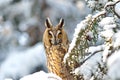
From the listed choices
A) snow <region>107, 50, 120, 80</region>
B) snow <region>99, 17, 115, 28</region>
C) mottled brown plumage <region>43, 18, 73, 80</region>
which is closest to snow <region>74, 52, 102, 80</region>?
snow <region>99, 17, 115, 28</region>

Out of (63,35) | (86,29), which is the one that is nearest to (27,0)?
(63,35)

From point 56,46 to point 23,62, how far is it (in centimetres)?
514

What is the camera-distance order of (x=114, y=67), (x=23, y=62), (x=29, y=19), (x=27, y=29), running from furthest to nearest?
(x=27, y=29), (x=29, y=19), (x=23, y=62), (x=114, y=67)

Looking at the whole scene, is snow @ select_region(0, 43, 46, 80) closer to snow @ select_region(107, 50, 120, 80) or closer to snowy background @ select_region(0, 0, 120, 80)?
snowy background @ select_region(0, 0, 120, 80)

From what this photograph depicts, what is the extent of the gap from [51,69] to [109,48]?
280cm

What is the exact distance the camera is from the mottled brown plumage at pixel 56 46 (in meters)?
5.02

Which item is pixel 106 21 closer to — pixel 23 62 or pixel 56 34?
pixel 56 34

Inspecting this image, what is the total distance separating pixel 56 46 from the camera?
5207 mm

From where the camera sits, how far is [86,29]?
270cm

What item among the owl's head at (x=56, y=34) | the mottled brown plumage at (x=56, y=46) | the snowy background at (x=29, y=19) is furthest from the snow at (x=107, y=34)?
the snowy background at (x=29, y=19)

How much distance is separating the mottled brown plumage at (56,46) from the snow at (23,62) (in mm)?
4578

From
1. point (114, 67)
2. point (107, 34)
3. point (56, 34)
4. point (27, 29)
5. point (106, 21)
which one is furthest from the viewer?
point (27, 29)

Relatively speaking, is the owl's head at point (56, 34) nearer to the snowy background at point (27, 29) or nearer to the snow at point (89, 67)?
the snowy background at point (27, 29)

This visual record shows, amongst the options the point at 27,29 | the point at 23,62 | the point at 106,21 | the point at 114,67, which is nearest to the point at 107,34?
the point at 106,21
